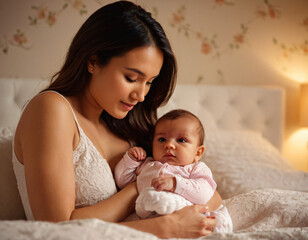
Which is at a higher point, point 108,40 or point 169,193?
point 108,40

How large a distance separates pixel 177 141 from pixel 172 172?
16 cm

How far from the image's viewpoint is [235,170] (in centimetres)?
179

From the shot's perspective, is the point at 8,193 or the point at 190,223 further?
the point at 8,193

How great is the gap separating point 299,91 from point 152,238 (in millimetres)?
2709

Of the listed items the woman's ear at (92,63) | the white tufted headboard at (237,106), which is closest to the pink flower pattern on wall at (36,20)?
the white tufted headboard at (237,106)

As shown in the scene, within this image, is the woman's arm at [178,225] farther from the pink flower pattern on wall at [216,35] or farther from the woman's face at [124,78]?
the pink flower pattern on wall at [216,35]

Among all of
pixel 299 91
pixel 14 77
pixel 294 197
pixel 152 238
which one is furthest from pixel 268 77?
pixel 152 238

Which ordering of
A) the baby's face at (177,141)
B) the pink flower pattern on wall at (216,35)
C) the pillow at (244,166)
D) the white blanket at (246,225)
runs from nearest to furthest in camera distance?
the white blanket at (246,225), the baby's face at (177,141), the pillow at (244,166), the pink flower pattern on wall at (216,35)

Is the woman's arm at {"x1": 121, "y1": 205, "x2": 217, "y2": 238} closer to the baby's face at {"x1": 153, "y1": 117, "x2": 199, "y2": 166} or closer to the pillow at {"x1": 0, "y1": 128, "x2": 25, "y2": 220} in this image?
the baby's face at {"x1": 153, "y1": 117, "x2": 199, "y2": 166}

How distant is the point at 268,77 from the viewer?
118 inches

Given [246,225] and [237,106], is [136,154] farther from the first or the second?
[237,106]

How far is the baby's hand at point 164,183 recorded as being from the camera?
1142 millimetres

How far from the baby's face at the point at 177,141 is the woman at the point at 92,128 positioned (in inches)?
7.5

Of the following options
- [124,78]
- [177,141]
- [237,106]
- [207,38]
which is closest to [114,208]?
[177,141]
